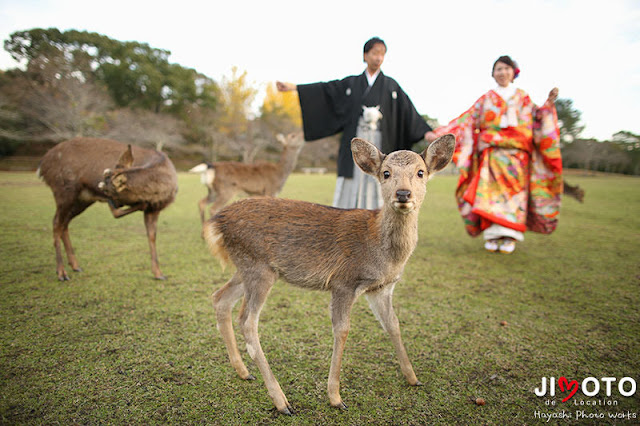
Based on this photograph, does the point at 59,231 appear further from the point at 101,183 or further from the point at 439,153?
the point at 439,153

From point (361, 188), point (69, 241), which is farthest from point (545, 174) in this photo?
point (69, 241)

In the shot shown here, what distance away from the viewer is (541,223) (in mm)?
5160

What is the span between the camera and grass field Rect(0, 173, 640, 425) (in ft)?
6.28

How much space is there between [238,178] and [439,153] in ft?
18.5

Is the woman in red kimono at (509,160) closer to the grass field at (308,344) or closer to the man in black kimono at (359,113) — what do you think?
the grass field at (308,344)

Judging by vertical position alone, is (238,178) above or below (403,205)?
below

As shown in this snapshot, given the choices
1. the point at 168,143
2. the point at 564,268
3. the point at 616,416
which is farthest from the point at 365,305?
the point at 168,143

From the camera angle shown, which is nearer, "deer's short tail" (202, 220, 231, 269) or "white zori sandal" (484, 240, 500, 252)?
"deer's short tail" (202, 220, 231, 269)

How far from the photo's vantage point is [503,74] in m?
4.92

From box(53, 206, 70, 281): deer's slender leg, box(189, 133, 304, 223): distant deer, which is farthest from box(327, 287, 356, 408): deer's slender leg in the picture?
box(189, 133, 304, 223): distant deer

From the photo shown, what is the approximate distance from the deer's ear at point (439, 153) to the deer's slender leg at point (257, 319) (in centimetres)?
125

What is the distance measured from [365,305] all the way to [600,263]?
378cm

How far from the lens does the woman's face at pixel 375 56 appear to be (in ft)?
12.7

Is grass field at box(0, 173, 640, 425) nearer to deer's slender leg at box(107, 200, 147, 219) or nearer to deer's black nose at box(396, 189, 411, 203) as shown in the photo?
deer's slender leg at box(107, 200, 147, 219)
